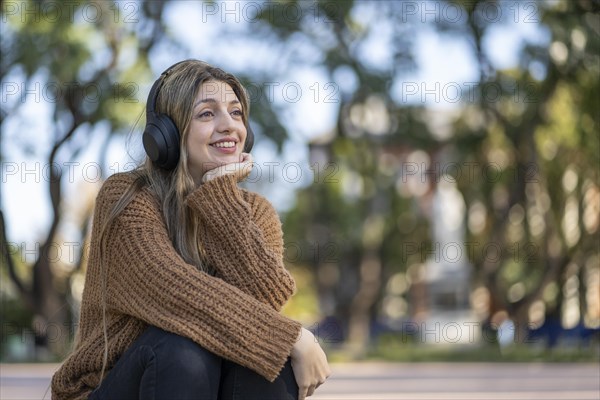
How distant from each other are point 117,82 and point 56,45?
1339 mm

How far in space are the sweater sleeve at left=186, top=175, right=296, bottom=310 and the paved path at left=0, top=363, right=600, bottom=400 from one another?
3.81 metres

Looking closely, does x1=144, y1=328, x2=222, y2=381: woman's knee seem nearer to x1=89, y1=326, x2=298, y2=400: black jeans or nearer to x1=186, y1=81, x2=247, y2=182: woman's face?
x1=89, y1=326, x2=298, y2=400: black jeans

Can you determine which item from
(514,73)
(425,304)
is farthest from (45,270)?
(425,304)

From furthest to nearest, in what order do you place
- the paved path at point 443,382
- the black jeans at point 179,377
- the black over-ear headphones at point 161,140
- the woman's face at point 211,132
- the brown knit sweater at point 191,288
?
the paved path at point 443,382
the woman's face at point 211,132
the black over-ear headphones at point 161,140
the brown knit sweater at point 191,288
the black jeans at point 179,377

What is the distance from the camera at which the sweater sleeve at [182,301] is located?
2.33m

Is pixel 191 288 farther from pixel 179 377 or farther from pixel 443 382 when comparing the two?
pixel 443 382

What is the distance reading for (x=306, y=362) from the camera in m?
2.38

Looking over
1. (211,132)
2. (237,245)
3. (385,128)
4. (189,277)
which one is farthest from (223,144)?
(385,128)

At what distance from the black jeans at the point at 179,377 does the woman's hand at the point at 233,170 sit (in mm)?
497

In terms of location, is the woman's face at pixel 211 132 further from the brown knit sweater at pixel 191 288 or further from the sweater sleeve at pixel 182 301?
the sweater sleeve at pixel 182 301

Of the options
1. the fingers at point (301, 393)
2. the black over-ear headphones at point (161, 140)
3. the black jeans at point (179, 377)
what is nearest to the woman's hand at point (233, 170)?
the black over-ear headphones at point (161, 140)

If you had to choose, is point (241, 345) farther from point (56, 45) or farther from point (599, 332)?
point (599, 332)

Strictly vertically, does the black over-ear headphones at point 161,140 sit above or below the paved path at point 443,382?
above

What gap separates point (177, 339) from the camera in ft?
7.52
